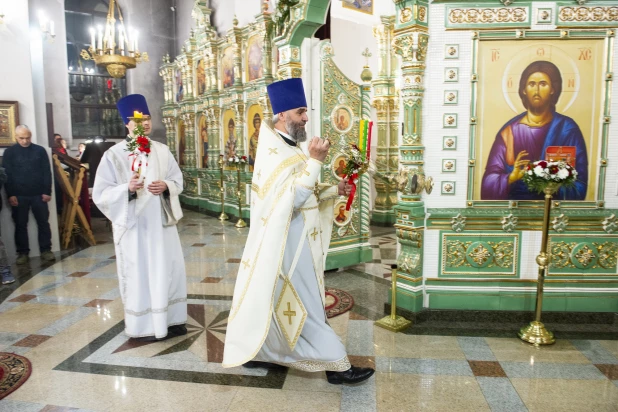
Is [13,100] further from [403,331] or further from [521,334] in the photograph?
[521,334]

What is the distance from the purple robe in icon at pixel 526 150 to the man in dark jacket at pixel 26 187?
599 centimetres

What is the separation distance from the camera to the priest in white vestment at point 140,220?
12.1 ft

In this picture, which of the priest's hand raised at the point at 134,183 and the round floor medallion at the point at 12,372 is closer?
the round floor medallion at the point at 12,372

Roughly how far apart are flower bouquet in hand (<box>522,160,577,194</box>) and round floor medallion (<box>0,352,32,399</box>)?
4.06m

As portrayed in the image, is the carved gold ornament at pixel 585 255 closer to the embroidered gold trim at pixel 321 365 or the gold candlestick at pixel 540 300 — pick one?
the gold candlestick at pixel 540 300

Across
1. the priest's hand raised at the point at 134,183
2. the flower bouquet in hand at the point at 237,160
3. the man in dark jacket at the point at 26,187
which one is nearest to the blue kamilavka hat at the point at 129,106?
the priest's hand raised at the point at 134,183

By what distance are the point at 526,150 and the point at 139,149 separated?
325 cm

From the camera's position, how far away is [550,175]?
3600 millimetres

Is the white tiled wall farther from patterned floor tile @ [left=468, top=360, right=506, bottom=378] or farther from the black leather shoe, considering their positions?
the black leather shoe

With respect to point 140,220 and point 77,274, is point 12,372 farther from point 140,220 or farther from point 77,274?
point 77,274

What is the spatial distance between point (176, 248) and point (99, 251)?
422 centimetres

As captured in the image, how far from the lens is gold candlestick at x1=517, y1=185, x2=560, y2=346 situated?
3.71m

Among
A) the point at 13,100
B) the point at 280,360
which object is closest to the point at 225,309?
the point at 280,360

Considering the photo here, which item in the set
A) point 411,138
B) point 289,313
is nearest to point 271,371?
point 289,313
